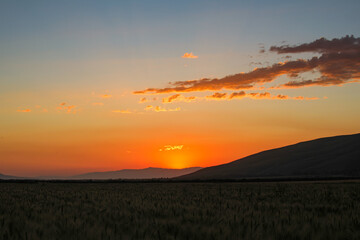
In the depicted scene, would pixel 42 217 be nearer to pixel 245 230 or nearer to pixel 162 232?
pixel 162 232

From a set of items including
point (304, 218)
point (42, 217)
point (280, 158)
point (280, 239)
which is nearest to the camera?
point (280, 239)

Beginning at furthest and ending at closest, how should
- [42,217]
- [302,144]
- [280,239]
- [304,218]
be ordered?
[302,144], [42,217], [304,218], [280,239]

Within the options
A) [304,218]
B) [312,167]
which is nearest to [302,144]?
[312,167]

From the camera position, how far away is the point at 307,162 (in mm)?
157750

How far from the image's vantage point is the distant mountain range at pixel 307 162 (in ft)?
457

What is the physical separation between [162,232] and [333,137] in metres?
195

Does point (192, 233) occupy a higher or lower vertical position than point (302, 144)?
lower

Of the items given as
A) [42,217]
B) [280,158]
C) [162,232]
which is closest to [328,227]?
[162,232]

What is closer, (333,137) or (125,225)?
(125,225)

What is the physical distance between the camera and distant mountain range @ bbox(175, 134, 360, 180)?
139312mm

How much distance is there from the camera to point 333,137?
619 feet

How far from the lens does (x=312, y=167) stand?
148 m

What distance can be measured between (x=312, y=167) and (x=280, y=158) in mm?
31151

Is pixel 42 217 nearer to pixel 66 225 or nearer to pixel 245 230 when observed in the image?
pixel 66 225
